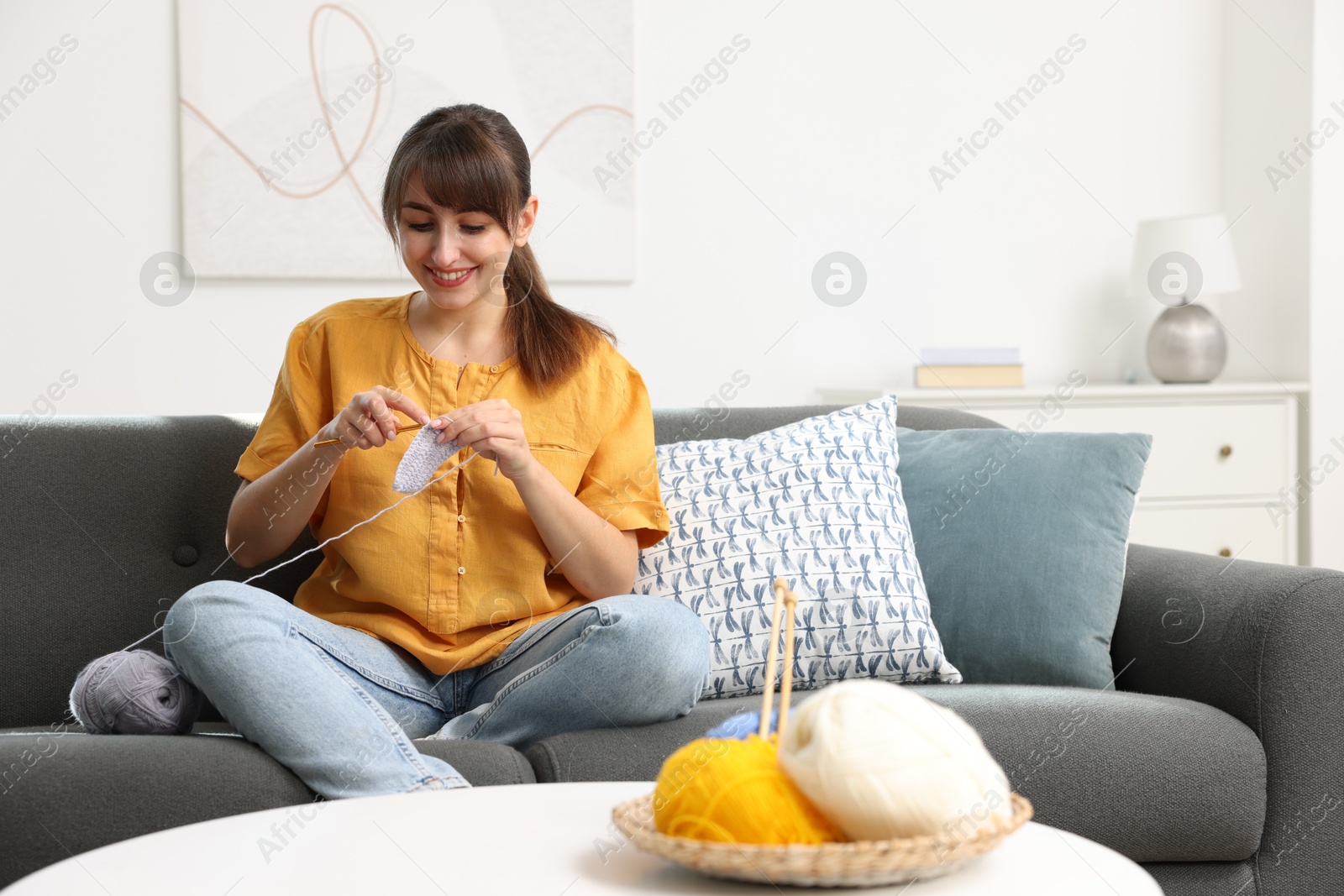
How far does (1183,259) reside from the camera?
324 cm

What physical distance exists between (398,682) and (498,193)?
1.95 ft

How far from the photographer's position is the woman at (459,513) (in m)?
1.34

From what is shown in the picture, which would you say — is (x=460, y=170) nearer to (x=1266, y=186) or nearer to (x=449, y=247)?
(x=449, y=247)

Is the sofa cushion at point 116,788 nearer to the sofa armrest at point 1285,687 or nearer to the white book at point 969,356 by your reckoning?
the sofa armrest at point 1285,687

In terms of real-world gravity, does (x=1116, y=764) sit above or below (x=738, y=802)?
below

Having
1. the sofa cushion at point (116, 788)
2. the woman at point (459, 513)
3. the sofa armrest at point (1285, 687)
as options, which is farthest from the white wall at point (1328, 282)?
the sofa cushion at point (116, 788)

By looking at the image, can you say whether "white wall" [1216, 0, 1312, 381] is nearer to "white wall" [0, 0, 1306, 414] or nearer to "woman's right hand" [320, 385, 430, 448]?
"white wall" [0, 0, 1306, 414]

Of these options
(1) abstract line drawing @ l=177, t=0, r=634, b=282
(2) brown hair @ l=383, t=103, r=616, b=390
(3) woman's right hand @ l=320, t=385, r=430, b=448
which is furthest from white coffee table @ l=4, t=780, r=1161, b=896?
(1) abstract line drawing @ l=177, t=0, r=634, b=282

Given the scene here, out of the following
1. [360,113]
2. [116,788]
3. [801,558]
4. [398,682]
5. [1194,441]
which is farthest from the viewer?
[1194,441]

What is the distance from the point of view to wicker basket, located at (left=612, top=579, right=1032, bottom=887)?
682 millimetres

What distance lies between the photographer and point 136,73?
2.78 meters

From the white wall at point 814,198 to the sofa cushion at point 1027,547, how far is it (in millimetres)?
1438

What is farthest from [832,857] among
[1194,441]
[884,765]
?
[1194,441]

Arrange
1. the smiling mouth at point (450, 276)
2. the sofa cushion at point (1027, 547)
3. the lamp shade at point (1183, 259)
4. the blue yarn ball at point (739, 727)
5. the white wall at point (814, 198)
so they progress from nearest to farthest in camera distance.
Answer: the blue yarn ball at point (739, 727), the smiling mouth at point (450, 276), the sofa cushion at point (1027, 547), the white wall at point (814, 198), the lamp shade at point (1183, 259)
